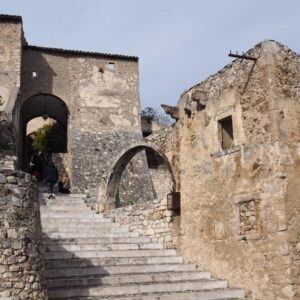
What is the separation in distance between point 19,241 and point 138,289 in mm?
2500

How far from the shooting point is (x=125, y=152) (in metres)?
12.4

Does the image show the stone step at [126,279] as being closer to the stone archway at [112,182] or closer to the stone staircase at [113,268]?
the stone staircase at [113,268]

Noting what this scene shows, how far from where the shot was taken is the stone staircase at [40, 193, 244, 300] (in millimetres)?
7379

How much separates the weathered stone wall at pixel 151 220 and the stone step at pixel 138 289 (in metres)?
1.76

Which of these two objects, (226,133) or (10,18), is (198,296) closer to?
(226,133)

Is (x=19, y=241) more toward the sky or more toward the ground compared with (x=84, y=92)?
more toward the ground

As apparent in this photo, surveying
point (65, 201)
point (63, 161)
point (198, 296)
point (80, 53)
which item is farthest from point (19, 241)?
point (80, 53)

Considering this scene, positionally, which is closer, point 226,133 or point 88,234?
point 226,133

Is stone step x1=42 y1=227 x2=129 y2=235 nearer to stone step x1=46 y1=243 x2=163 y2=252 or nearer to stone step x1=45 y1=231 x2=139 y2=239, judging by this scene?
stone step x1=45 y1=231 x2=139 y2=239

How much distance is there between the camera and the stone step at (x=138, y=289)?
6.96 m

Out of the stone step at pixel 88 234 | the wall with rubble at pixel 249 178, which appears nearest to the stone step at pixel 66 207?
the stone step at pixel 88 234

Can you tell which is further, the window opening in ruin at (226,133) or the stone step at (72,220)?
the stone step at (72,220)

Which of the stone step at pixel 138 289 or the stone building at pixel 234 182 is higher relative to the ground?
the stone building at pixel 234 182

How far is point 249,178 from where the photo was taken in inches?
316
